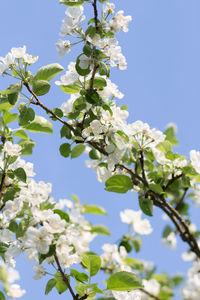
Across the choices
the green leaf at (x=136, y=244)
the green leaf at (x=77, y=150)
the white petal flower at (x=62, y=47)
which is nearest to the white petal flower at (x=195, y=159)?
the green leaf at (x=77, y=150)

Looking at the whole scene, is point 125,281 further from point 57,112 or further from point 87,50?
point 87,50

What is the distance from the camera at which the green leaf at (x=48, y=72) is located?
61.7 inches

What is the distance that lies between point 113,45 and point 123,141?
1.21 ft

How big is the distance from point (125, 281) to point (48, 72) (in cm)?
89

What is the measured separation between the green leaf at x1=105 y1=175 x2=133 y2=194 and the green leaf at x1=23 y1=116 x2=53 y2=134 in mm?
426

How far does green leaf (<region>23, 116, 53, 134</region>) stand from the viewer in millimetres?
1802

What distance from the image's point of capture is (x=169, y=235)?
263 cm

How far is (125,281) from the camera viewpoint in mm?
1296

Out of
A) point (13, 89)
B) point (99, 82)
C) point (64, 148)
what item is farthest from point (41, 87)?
point (64, 148)

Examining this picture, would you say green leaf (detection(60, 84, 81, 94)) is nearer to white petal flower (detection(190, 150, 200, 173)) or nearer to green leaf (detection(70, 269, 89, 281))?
white petal flower (detection(190, 150, 200, 173))

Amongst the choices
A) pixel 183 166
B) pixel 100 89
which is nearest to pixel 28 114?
pixel 100 89

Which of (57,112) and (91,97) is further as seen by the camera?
(57,112)

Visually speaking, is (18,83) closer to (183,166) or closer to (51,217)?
(51,217)

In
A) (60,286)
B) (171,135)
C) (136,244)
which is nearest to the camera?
(60,286)
